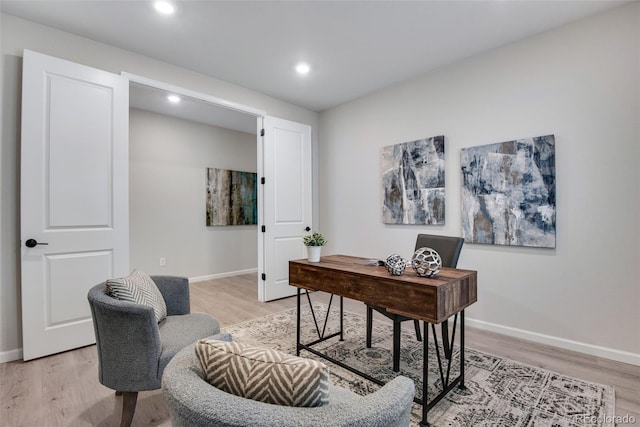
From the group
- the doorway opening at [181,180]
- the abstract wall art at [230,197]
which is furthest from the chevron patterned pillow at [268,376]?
the abstract wall art at [230,197]

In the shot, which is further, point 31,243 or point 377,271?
point 31,243

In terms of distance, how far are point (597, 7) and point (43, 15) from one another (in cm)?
427

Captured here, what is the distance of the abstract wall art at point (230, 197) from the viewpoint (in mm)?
5285

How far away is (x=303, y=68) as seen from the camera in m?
3.29

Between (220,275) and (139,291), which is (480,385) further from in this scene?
(220,275)

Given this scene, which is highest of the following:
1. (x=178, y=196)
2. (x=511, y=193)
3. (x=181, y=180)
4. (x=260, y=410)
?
(x=181, y=180)

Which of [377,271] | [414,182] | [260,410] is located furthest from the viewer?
[414,182]

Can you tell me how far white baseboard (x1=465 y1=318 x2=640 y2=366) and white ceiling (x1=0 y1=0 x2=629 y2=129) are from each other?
261 cm

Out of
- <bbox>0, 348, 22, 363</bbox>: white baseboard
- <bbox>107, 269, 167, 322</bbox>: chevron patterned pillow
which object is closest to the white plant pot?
<bbox>107, 269, 167, 322</bbox>: chevron patterned pillow

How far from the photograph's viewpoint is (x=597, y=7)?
232cm

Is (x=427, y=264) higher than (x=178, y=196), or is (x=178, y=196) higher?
(x=178, y=196)

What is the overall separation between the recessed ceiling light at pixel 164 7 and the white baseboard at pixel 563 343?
3.79 m

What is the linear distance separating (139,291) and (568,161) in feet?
10.8

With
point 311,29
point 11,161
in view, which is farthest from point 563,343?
point 11,161
